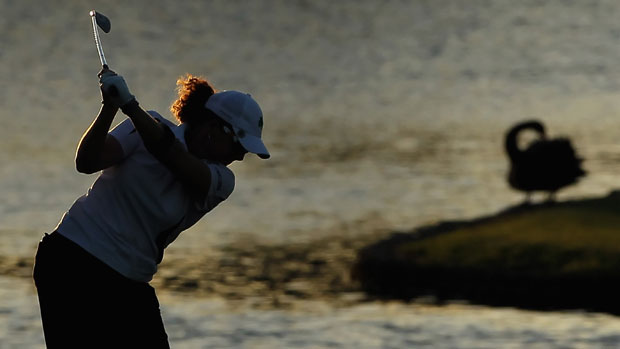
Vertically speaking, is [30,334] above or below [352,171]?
below

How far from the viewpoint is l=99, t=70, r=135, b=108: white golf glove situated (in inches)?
271

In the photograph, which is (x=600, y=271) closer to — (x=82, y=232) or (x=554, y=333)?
(x=554, y=333)

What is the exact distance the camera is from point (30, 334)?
53.3 ft

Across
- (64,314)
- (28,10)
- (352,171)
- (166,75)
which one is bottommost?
(64,314)

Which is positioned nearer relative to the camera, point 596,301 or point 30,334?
point 30,334

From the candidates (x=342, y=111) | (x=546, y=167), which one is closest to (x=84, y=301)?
(x=546, y=167)

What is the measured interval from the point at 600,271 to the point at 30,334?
241 inches

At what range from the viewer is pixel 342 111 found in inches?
1921

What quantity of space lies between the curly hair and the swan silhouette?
629 inches

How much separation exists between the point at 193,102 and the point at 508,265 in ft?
38.0

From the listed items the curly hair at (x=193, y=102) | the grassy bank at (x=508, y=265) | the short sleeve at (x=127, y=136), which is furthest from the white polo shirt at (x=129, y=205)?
the grassy bank at (x=508, y=265)

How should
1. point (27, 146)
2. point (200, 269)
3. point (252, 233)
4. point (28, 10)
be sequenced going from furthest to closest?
point (28, 10), point (27, 146), point (252, 233), point (200, 269)

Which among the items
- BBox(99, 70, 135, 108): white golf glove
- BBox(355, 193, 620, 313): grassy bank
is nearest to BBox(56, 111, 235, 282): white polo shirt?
BBox(99, 70, 135, 108): white golf glove

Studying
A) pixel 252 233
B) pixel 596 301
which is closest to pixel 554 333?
pixel 596 301
